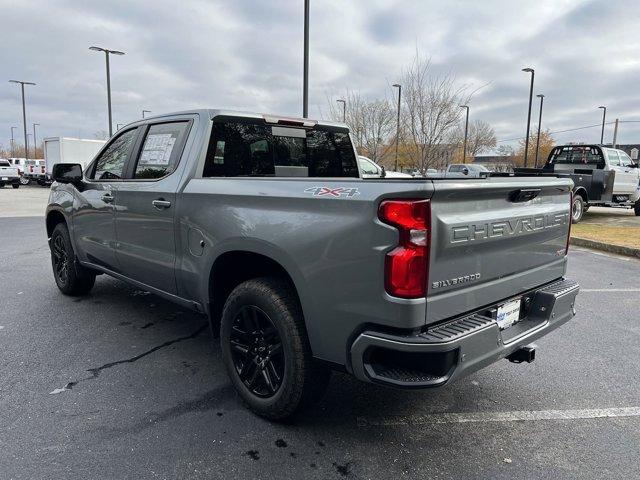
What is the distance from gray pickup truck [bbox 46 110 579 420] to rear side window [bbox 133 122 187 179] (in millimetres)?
15

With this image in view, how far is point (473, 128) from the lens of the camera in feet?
153

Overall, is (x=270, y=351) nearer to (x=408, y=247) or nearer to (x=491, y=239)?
(x=408, y=247)

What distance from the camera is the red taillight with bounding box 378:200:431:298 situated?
225 cm

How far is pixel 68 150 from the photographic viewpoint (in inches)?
1179

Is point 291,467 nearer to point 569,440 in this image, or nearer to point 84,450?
point 84,450

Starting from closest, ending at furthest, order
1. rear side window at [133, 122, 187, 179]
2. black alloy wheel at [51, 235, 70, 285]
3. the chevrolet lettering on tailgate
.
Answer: the chevrolet lettering on tailgate
rear side window at [133, 122, 187, 179]
black alloy wheel at [51, 235, 70, 285]

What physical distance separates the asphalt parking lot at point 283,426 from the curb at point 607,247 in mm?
4933

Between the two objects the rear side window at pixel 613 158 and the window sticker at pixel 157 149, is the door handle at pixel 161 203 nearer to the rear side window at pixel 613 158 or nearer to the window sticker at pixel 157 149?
the window sticker at pixel 157 149

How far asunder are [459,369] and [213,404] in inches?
64.6

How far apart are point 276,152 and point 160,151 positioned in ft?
2.98

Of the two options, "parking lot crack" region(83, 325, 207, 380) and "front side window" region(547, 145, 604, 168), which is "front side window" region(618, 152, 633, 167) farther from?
"parking lot crack" region(83, 325, 207, 380)

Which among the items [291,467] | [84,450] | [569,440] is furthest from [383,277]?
[84,450]

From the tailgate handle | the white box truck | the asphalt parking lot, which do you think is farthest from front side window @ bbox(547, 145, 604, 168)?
the white box truck

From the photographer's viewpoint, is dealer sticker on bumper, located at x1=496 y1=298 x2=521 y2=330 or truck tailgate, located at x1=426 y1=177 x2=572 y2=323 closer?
truck tailgate, located at x1=426 y1=177 x2=572 y2=323
